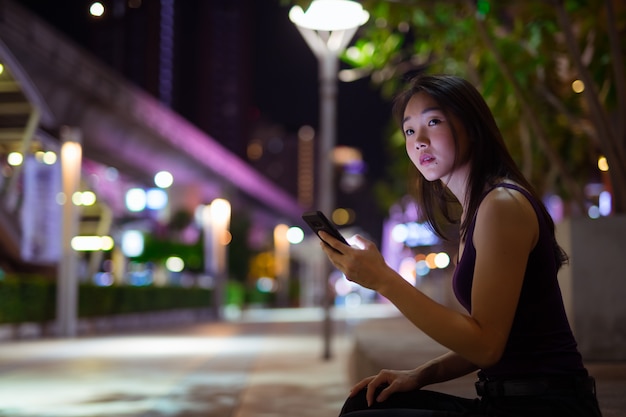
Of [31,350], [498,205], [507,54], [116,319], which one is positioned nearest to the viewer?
[498,205]

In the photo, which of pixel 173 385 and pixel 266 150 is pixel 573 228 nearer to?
pixel 173 385

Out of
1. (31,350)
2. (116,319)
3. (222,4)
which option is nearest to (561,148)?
(31,350)

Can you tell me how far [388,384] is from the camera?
2.67 metres

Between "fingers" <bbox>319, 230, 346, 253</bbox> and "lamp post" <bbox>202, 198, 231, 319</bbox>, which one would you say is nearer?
"fingers" <bbox>319, 230, 346, 253</bbox>

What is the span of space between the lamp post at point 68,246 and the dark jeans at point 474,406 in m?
19.8

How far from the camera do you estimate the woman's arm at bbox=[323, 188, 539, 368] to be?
213cm

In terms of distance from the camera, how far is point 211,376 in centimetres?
1068

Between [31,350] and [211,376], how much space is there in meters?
6.54

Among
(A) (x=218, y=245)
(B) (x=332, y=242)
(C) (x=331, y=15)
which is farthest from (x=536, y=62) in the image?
(A) (x=218, y=245)

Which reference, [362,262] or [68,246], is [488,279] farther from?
[68,246]

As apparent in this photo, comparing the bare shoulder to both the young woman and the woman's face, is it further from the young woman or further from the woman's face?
the woman's face

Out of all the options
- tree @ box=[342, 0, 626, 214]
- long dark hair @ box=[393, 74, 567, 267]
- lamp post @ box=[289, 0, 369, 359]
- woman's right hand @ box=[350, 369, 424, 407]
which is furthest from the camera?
lamp post @ box=[289, 0, 369, 359]

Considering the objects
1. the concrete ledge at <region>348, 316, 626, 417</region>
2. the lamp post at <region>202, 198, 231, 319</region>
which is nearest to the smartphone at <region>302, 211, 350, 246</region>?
the concrete ledge at <region>348, 316, 626, 417</region>

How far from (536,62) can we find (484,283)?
703cm
